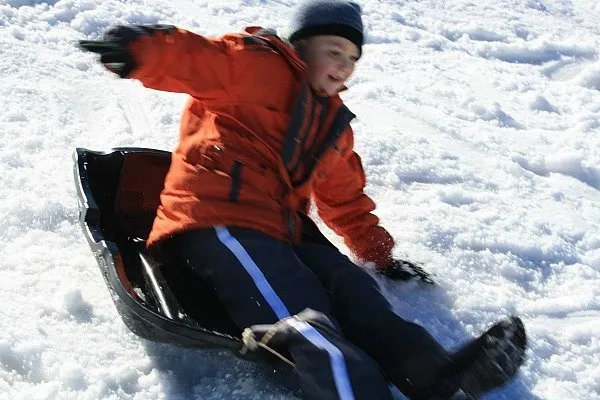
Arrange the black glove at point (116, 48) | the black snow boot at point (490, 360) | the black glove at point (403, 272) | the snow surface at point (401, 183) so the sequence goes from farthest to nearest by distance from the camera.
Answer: the black glove at point (403, 272) → the snow surface at point (401, 183) → the black glove at point (116, 48) → the black snow boot at point (490, 360)

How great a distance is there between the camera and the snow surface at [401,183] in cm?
212

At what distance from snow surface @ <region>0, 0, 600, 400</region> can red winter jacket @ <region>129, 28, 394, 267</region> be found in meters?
0.44

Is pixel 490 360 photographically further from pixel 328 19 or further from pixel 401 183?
pixel 401 183

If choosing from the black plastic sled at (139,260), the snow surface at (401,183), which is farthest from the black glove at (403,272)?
the black plastic sled at (139,260)

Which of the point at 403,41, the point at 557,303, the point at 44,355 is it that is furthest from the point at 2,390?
the point at 403,41

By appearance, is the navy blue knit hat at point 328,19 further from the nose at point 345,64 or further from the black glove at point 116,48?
the black glove at point 116,48

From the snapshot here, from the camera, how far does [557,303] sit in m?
2.79

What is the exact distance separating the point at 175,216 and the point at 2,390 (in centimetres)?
70

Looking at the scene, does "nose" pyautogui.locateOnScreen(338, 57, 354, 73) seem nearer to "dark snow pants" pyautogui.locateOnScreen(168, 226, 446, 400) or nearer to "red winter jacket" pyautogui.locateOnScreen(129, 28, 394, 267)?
"red winter jacket" pyautogui.locateOnScreen(129, 28, 394, 267)

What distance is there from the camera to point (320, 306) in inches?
81.4

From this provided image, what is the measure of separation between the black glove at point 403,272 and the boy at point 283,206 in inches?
13.7

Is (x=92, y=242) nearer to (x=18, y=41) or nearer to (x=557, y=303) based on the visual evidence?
(x=557, y=303)

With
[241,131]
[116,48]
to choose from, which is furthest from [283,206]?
[116,48]

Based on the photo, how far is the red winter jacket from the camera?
2.18m
